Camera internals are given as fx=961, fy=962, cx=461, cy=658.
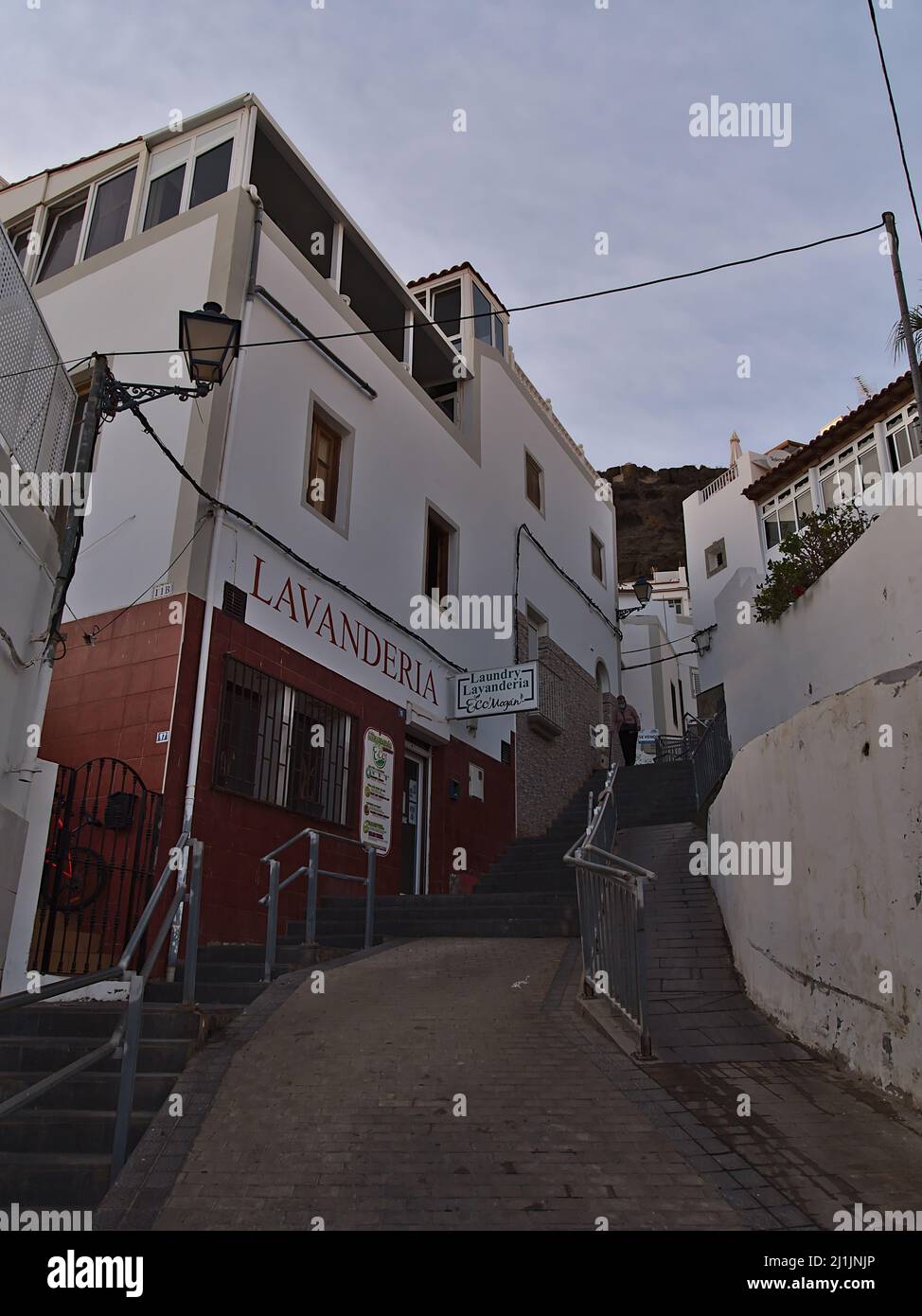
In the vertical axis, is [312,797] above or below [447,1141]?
above

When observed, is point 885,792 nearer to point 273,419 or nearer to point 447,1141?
point 447,1141

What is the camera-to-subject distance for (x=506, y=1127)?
4613mm

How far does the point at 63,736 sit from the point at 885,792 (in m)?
7.42

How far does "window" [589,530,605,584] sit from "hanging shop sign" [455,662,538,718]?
9.06 meters

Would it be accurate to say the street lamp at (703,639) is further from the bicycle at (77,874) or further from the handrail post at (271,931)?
the bicycle at (77,874)

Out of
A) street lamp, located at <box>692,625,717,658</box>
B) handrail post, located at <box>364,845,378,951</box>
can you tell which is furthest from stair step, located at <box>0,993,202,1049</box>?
street lamp, located at <box>692,625,717,658</box>

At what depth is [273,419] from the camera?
10.9 meters

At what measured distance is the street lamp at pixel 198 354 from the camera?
22.5 feet

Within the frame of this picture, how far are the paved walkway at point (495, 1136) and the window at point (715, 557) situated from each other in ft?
71.3

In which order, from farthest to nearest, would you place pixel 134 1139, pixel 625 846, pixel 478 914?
pixel 625 846
pixel 478 914
pixel 134 1139

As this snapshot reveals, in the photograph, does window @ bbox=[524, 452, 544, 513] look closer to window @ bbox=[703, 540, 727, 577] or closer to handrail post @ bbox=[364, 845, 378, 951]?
window @ bbox=[703, 540, 727, 577]

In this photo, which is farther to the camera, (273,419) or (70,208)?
(70,208)
